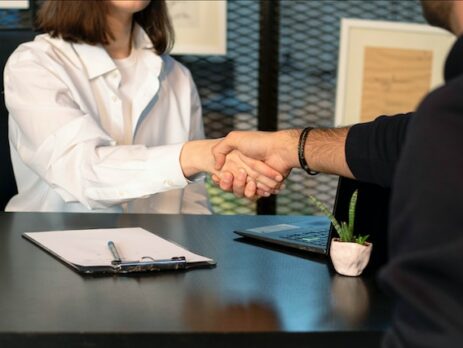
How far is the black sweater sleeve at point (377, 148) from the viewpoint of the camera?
37.9 inches

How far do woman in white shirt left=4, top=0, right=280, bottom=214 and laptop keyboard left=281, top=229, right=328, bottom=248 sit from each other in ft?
0.80

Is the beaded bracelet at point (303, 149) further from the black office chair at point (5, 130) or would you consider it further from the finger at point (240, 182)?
the black office chair at point (5, 130)

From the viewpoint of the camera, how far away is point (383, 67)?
8.36 feet

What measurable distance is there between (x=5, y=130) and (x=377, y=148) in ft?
3.62

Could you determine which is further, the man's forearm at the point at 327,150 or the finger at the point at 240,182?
the finger at the point at 240,182

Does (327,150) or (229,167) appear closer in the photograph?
(327,150)

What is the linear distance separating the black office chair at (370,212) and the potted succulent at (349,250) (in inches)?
1.1

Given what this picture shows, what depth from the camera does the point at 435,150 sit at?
53 centimetres

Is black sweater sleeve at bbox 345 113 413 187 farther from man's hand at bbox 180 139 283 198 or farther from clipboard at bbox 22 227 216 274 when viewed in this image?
man's hand at bbox 180 139 283 198

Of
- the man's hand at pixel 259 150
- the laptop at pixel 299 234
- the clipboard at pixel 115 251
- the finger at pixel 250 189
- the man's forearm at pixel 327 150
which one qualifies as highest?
the man's forearm at pixel 327 150

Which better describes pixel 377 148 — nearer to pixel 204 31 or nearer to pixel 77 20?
pixel 77 20

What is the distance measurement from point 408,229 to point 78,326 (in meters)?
0.40

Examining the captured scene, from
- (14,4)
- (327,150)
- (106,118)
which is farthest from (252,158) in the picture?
(14,4)

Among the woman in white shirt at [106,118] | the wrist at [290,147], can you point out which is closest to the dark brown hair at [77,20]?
the woman in white shirt at [106,118]
